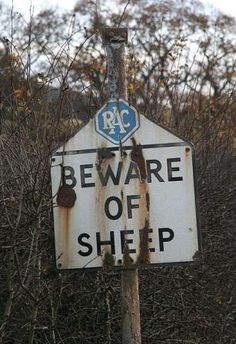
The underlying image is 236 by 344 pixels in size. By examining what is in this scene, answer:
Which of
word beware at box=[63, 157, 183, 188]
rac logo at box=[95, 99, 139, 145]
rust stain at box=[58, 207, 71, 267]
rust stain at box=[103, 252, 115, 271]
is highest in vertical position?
rac logo at box=[95, 99, 139, 145]

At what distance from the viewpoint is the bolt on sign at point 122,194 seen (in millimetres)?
4027

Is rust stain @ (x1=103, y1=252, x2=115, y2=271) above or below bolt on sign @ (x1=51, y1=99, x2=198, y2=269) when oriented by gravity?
below

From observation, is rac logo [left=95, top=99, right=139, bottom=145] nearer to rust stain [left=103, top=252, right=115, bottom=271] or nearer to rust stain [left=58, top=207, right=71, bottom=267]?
rust stain [left=58, top=207, right=71, bottom=267]

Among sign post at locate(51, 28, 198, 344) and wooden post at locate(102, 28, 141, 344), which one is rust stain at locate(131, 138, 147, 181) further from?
wooden post at locate(102, 28, 141, 344)

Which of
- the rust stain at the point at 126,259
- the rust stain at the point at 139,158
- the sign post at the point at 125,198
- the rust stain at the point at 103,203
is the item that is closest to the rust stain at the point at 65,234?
the sign post at the point at 125,198

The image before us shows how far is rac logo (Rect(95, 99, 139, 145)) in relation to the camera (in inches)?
162

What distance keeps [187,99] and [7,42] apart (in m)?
4.16

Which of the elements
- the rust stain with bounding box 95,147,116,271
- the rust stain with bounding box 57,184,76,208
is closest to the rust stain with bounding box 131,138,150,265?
the rust stain with bounding box 95,147,116,271

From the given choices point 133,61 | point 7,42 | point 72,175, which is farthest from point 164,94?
point 72,175

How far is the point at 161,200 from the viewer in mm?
4055

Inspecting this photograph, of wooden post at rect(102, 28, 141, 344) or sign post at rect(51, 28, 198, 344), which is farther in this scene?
wooden post at rect(102, 28, 141, 344)

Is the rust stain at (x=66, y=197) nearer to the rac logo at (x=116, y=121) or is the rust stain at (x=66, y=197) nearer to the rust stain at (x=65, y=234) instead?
the rust stain at (x=65, y=234)

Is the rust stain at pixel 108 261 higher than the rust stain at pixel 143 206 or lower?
lower

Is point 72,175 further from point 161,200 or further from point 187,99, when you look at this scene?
point 187,99
